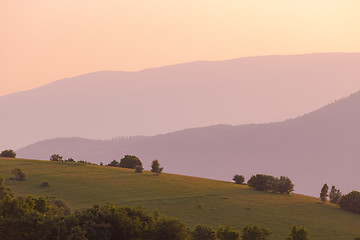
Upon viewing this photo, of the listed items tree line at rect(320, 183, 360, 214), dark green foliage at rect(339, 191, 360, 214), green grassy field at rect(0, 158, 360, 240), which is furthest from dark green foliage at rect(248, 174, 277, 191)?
dark green foliage at rect(339, 191, 360, 214)

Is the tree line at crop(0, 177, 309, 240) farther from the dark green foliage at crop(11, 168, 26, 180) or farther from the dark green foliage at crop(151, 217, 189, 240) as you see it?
the dark green foliage at crop(11, 168, 26, 180)

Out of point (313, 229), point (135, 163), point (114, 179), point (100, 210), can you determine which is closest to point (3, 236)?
point (100, 210)

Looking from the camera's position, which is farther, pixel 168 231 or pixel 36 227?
pixel 168 231

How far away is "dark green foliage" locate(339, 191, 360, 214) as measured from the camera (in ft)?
305

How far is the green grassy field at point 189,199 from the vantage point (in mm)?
75562

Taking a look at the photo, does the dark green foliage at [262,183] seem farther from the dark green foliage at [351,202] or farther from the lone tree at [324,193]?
the dark green foliage at [351,202]

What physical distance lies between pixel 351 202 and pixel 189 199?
3325 centimetres

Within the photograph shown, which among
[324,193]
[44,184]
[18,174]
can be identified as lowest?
[44,184]

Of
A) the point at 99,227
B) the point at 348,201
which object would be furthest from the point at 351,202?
the point at 99,227

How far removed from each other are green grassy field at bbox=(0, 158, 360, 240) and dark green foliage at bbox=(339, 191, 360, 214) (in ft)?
6.84

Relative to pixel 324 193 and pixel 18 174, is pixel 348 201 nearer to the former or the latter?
pixel 324 193

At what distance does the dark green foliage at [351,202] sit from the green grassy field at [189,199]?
2.08 metres

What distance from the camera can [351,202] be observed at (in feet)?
309

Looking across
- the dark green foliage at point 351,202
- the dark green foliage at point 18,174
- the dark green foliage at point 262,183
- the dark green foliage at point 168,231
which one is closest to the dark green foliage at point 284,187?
the dark green foliage at point 262,183
